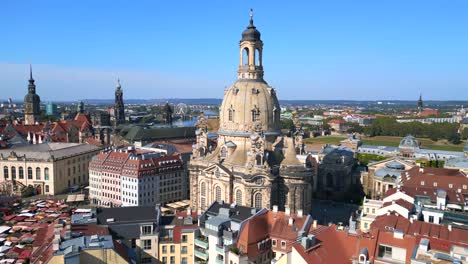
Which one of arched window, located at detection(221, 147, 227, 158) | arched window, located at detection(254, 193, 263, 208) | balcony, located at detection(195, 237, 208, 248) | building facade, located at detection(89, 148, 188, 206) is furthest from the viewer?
building facade, located at detection(89, 148, 188, 206)

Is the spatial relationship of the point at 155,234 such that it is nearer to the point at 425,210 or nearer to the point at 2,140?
the point at 425,210

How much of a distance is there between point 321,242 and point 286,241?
5997mm

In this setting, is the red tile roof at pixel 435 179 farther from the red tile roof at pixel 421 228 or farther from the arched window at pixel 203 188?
the arched window at pixel 203 188

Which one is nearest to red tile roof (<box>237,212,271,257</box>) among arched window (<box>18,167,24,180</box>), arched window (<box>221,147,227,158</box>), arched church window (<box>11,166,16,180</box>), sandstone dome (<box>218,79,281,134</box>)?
arched window (<box>221,147,227,158</box>)

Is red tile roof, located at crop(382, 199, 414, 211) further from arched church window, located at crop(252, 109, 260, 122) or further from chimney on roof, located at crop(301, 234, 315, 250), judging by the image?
arched church window, located at crop(252, 109, 260, 122)

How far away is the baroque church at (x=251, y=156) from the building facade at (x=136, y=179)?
12.4 metres

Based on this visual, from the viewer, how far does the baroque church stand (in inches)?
2586

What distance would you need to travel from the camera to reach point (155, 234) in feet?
152

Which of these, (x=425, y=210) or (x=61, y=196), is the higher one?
(x=425, y=210)

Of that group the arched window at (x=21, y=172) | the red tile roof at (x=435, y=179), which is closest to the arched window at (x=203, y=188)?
the red tile roof at (x=435, y=179)

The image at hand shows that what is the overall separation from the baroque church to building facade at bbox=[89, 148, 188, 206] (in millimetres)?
12387

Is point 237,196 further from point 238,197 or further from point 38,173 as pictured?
point 38,173

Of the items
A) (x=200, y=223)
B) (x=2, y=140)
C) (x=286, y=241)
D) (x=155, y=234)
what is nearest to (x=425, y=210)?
(x=286, y=241)

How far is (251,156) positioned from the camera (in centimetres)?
6556
